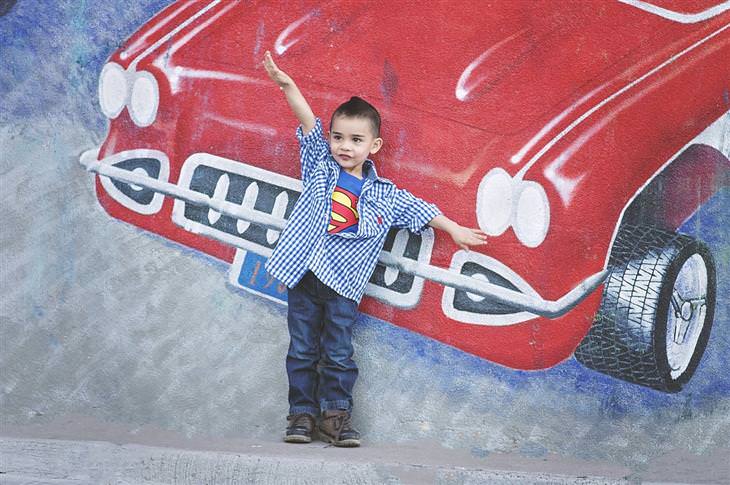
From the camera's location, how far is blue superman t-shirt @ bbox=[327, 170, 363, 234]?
11.9 ft

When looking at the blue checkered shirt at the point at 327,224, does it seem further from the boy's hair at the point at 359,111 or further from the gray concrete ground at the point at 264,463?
the gray concrete ground at the point at 264,463

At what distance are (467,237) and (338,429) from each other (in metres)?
0.91

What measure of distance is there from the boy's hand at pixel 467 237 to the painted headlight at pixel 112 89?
149 centimetres

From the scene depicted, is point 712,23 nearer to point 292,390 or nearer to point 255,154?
point 255,154

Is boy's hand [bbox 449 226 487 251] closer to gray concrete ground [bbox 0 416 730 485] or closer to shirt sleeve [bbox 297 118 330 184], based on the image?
shirt sleeve [bbox 297 118 330 184]

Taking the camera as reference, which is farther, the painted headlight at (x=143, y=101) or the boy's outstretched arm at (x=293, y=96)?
the painted headlight at (x=143, y=101)

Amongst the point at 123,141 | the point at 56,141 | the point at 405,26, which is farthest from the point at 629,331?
the point at 56,141

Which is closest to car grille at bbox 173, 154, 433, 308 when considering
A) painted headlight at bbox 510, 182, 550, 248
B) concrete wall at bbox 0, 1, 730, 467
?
concrete wall at bbox 0, 1, 730, 467

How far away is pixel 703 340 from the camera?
370 centimetres

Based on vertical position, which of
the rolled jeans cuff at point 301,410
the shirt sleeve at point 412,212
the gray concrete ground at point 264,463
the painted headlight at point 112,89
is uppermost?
the painted headlight at point 112,89

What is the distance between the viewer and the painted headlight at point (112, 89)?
388cm

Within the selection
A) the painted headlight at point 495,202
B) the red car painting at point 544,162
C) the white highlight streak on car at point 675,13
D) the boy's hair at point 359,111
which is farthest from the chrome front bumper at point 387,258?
the white highlight streak on car at point 675,13

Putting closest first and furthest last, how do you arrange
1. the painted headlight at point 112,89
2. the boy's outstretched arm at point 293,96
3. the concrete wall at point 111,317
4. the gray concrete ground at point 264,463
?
the gray concrete ground at point 264,463, the boy's outstretched arm at point 293,96, the concrete wall at point 111,317, the painted headlight at point 112,89

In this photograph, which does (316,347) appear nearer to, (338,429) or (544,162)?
(338,429)
